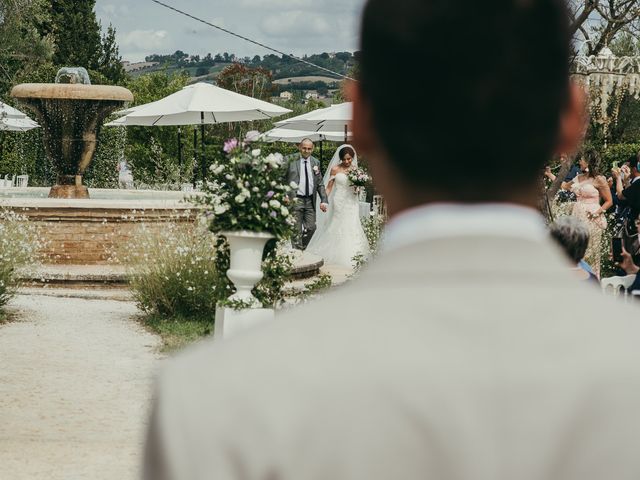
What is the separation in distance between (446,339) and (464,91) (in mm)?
253

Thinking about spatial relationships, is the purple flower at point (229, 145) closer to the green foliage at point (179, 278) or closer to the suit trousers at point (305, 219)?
the green foliage at point (179, 278)

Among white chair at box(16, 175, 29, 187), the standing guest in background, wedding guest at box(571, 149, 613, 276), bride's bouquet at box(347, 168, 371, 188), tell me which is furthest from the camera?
the standing guest in background

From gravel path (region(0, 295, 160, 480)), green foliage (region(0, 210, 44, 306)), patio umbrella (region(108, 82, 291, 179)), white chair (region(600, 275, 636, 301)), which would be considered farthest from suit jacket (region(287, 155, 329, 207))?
white chair (region(600, 275, 636, 301))

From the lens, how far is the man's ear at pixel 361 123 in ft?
4.02

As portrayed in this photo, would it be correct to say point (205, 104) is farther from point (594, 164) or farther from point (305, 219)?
point (594, 164)

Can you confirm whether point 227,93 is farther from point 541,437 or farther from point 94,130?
point 541,437

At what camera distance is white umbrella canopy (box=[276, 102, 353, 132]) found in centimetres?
2395

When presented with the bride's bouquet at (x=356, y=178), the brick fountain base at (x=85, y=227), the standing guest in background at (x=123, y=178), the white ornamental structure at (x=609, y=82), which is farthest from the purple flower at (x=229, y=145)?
the standing guest in background at (x=123, y=178)

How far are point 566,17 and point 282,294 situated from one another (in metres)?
8.87

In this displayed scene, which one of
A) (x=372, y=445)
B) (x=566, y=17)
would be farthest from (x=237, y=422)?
(x=566, y=17)

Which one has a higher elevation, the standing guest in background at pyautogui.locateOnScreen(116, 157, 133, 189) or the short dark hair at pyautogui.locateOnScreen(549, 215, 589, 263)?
the short dark hair at pyautogui.locateOnScreen(549, 215, 589, 263)

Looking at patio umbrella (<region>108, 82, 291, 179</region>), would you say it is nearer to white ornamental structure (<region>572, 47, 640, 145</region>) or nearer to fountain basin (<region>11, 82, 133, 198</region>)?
fountain basin (<region>11, 82, 133, 198</region>)

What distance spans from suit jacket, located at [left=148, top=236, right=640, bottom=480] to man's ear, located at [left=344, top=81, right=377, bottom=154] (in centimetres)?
22

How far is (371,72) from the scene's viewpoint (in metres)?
1.18
